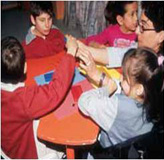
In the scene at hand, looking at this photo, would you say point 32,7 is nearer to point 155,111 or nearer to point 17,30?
point 155,111

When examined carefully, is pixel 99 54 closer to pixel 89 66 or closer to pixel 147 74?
pixel 89 66

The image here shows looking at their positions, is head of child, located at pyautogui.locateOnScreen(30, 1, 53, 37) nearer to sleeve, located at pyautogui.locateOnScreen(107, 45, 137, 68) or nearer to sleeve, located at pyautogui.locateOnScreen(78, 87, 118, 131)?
sleeve, located at pyautogui.locateOnScreen(107, 45, 137, 68)

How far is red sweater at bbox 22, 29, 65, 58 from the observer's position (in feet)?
6.15

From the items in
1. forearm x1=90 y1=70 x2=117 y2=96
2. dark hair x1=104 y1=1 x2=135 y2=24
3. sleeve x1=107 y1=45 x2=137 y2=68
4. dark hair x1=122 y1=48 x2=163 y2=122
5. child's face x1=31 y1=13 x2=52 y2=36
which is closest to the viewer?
dark hair x1=122 y1=48 x2=163 y2=122

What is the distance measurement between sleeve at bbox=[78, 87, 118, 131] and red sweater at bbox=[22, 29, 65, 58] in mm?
670

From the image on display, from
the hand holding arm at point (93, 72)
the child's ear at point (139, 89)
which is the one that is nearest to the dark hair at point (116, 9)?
the hand holding arm at point (93, 72)

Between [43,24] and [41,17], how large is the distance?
62 mm

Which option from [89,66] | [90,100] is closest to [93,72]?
[89,66]

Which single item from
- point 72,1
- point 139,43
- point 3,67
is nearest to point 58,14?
point 72,1

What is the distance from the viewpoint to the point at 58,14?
4.09 metres

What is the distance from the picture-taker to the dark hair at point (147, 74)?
1242 mm

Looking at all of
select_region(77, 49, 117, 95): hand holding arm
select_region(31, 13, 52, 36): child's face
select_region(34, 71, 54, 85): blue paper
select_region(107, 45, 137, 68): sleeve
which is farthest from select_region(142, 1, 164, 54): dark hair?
select_region(31, 13, 52, 36): child's face

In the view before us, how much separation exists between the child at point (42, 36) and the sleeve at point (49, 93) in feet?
1.68

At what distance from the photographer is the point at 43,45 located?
1942 mm
